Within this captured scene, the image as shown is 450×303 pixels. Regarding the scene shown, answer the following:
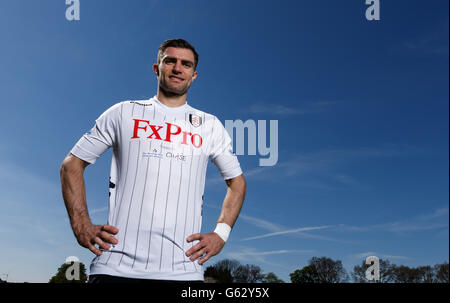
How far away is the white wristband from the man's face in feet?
6.48

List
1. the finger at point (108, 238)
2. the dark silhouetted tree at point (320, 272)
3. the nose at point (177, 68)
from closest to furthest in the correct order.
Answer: the finger at point (108, 238) < the nose at point (177, 68) < the dark silhouetted tree at point (320, 272)

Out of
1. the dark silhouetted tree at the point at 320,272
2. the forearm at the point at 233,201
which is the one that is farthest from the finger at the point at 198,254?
the dark silhouetted tree at the point at 320,272

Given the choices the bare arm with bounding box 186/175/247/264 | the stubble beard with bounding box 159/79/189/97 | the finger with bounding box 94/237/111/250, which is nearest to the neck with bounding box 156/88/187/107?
the stubble beard with bounding box 159/79/189/97

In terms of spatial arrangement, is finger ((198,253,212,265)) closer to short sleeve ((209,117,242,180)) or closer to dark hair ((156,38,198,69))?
short sleeve ((209,117,242,180))

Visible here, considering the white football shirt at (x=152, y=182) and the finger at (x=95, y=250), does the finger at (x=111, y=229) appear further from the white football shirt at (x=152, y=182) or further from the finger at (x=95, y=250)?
the finger at (x=95, y=250)

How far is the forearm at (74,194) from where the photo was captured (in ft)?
16.6

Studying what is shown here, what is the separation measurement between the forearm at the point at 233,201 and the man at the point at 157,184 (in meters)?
0.01

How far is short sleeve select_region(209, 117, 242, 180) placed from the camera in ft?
19.1

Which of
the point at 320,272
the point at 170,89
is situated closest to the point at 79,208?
the point at 170,89

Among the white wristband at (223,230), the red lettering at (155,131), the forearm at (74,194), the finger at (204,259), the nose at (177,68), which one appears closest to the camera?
the forearm at (74,194)

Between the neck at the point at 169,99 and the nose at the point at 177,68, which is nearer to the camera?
the nose at the point at 177,68

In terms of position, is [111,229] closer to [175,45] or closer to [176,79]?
[176,79]
